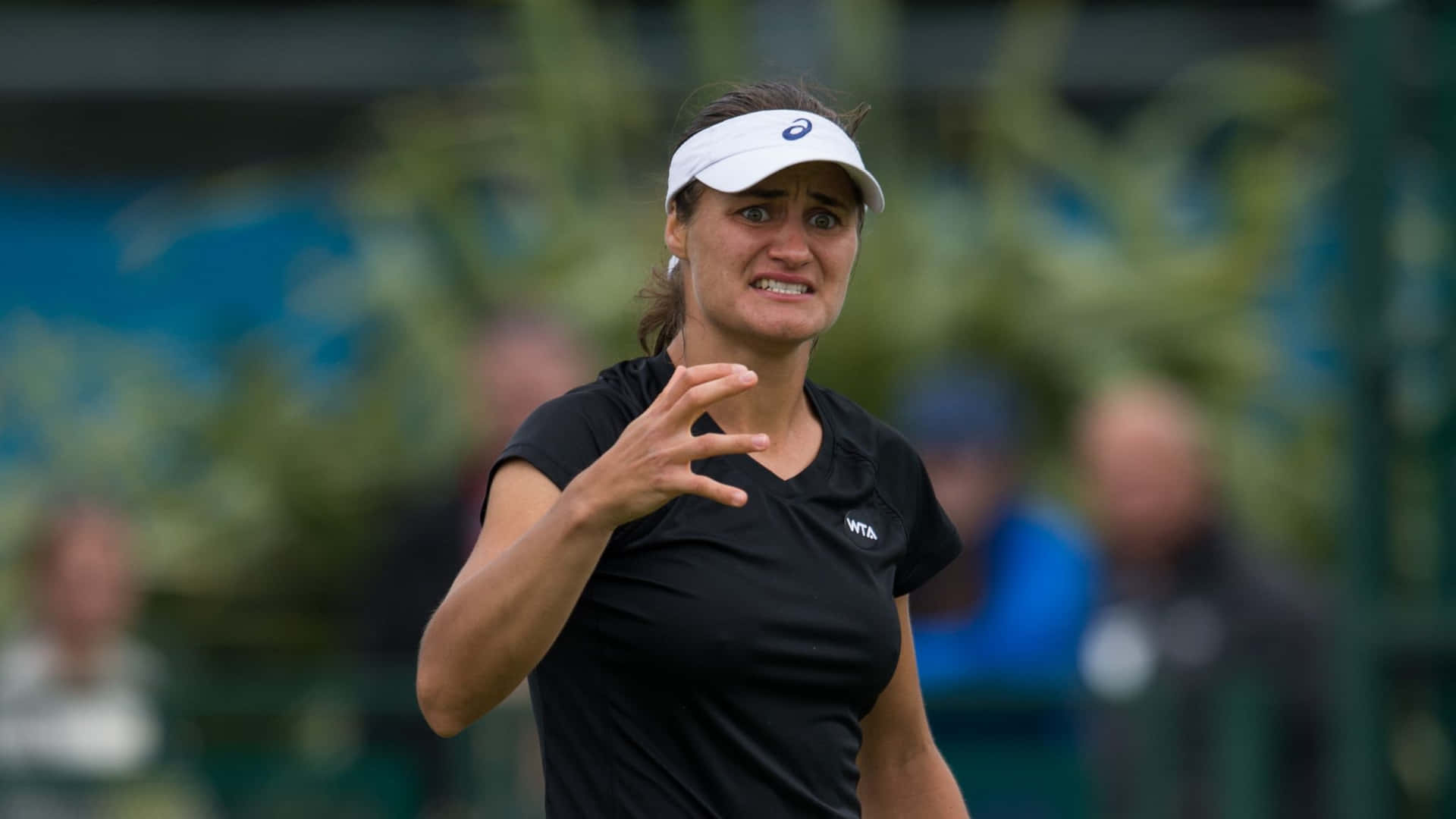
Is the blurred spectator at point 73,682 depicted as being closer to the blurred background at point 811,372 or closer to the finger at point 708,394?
the blurred background at point 811,372

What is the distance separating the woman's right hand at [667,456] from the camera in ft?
8.36

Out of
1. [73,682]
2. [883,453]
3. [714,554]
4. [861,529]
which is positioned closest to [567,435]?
[714,554]

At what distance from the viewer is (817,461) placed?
3.04 meters

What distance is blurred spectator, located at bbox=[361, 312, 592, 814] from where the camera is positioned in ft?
20.6

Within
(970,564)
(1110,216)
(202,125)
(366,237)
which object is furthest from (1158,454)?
(202,125)

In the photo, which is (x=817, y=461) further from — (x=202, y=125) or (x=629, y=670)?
(x=202, y=125)

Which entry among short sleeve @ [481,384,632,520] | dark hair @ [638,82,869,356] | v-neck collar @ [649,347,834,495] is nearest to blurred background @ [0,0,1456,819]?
dark hair @ [638,82,869,356]

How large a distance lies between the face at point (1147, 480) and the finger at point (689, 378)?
370cm

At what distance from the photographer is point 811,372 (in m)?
8.00

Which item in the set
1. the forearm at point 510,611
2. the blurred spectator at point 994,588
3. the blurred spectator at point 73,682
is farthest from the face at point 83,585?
the forearm at point 510,611

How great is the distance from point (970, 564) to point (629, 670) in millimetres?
3311

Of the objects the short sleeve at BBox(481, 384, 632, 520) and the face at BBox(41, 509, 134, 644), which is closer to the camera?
the short sleeve at BBox(481, 384, 632, 520)

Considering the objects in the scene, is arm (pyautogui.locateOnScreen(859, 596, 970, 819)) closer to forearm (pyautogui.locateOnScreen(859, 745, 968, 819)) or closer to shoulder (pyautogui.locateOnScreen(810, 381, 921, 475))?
forearm (pyautogui.locateOnScreen(859, 745, 968, 819))

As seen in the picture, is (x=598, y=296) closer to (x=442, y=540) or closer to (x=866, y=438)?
(x=442, y=540)
